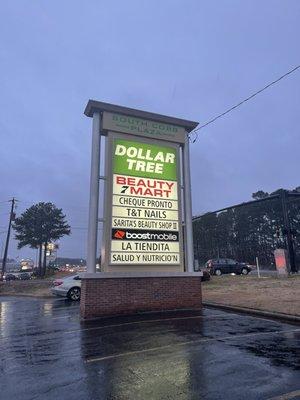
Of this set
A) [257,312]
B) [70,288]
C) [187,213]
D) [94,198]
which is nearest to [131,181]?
[94,198]

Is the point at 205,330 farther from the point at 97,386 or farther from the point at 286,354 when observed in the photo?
the point at 97,386

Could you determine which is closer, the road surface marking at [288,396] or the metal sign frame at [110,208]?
the road surface marking at [288,396]

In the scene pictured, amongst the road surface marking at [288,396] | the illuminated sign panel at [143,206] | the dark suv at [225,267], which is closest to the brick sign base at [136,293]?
the illuminated sign panel at [143,206]

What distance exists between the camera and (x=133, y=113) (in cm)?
1602

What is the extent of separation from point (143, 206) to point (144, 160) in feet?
6.64

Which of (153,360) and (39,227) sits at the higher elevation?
(39,227)

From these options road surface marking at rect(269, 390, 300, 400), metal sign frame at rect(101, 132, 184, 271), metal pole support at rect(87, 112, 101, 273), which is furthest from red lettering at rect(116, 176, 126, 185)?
road surface marking at rect(269, 390, 300, 400)

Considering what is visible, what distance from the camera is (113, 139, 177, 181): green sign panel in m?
15.4

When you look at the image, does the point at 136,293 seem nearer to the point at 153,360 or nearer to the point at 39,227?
the point at 153,360

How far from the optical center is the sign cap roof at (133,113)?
15.4 metres

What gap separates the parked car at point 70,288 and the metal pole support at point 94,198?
919 centimetres

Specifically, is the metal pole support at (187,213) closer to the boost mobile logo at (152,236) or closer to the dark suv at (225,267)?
the boost mobile logo at (152,236)

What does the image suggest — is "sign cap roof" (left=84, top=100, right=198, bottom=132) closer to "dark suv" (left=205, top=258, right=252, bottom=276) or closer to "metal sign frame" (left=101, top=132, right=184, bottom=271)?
"metal sign frame" (left=101, top=132, right=184, bottom=271)

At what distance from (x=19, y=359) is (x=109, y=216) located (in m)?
7.22
